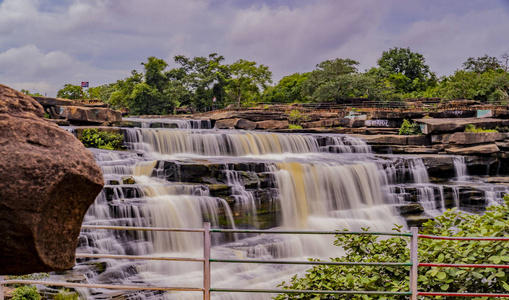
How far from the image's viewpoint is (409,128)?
24578 millimetres

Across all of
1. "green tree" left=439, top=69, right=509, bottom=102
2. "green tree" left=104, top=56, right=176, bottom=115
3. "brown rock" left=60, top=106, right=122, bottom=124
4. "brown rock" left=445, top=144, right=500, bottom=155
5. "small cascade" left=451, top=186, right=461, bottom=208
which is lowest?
"small cascade" left=451, top=186, right=461, bottom=208

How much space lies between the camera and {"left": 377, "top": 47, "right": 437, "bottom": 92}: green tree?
187 feet

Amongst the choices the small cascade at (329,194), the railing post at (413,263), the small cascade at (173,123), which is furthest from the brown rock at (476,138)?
the railing post at (413,263)

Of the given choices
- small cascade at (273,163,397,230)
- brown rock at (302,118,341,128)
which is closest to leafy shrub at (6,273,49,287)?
small cascade at (273,163,397,230)

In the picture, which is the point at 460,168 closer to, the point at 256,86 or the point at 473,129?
the point at 473,129

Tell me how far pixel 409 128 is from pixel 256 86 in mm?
27419

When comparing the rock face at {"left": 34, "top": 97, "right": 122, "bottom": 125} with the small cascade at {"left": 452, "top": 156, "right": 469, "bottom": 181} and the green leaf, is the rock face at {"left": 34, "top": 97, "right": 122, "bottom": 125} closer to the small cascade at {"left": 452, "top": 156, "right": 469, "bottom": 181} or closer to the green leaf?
the small cascade at {"left": 452, "top": 156, "right": 469, "bottom": 181}

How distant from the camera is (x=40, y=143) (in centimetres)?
253

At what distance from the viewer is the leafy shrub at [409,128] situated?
2425 cm

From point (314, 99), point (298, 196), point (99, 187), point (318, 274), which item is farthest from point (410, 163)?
point (314, 99)

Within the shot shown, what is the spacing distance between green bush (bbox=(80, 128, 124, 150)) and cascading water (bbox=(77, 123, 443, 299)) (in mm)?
530

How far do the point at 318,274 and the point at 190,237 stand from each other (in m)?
7.01

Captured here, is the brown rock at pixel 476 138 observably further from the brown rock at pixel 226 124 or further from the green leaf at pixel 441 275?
the green leaf at pixel 441 275

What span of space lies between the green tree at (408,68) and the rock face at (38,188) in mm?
57108
